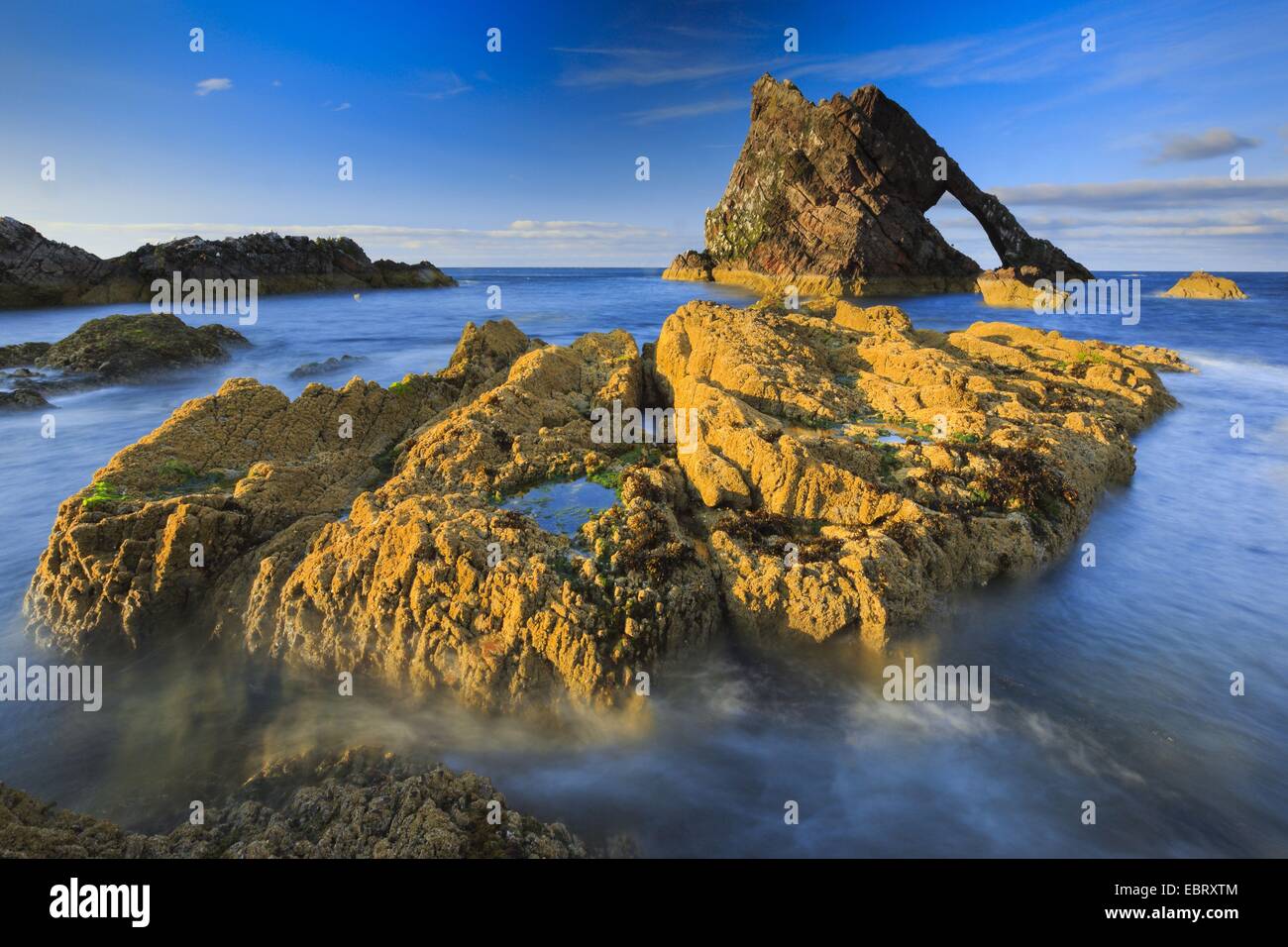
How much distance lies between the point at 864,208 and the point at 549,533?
80.9 metres

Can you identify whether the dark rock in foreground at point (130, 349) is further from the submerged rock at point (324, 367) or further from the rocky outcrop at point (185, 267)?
the rocky outcrop at point (185, 267)

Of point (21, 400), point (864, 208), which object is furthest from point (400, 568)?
point (864, 208)

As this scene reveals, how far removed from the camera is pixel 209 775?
19.7ft

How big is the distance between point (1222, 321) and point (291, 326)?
66.7m

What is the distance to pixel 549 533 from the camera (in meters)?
7.95

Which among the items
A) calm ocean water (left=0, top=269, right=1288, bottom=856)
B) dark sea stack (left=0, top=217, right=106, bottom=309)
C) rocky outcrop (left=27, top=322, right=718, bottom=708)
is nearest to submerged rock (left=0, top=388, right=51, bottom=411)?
calm ocean water (left=0, top=269, right=1288, bottom=856)

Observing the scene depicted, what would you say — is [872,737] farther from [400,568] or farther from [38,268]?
[38,268]

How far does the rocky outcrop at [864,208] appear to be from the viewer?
75750 mm

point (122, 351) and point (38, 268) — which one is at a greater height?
point (38, 268)

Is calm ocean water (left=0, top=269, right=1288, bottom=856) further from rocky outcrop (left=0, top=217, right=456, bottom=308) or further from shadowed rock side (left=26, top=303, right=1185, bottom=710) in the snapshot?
rocky outcrop (left=0, top=217, right=456, bottom=308)

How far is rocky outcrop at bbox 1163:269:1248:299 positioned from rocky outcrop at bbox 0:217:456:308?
325ft

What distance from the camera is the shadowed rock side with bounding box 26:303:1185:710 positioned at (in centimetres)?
709
